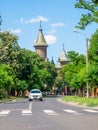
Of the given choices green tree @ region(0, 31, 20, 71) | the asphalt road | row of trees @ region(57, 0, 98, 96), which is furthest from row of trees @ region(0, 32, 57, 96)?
the asphalt road

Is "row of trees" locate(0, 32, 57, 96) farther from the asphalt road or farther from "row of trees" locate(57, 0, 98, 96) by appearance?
the asphalt road

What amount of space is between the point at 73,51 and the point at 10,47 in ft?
113

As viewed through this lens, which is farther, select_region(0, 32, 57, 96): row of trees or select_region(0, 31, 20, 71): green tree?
select_region(0, 31, 20, 71): green tree

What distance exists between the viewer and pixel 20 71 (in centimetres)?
12144

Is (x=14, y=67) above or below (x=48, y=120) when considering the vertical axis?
above

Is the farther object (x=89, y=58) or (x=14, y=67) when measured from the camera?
(x=14, y=67)

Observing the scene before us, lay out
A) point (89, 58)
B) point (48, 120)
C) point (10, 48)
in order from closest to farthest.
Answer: point (48, 120) < point (89, 58) < point (10, 48)

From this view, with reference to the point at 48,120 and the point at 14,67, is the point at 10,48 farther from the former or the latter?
the point at 48,120

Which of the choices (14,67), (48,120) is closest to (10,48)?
(14,67)

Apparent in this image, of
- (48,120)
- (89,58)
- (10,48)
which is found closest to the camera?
(48,120)

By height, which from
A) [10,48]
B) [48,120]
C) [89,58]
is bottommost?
[48,120]

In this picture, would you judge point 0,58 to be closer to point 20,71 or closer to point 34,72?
point 20,71

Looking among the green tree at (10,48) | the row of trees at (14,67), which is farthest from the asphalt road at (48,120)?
the green tree at (10,48)

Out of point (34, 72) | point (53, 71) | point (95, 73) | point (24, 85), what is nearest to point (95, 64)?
point (95, 73)
